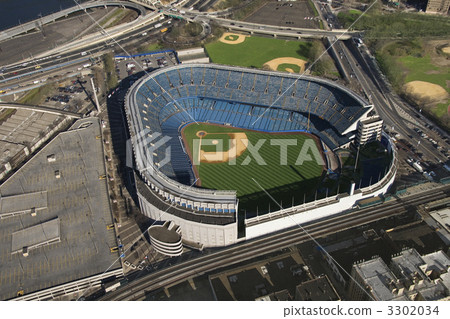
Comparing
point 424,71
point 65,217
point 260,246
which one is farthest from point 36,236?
point 424,71

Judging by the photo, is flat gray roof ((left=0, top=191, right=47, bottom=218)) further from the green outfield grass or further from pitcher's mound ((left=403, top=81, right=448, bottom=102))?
pitcher's mound ((left=403, top=81, right=448, bottom=102))

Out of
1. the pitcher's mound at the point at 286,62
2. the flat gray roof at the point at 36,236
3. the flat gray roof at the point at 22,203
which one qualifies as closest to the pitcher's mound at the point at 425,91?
the pitcher's mound at the point at 286,62

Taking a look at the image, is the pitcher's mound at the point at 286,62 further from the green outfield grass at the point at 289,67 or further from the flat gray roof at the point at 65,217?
the flat gray roof at the point at 65,217

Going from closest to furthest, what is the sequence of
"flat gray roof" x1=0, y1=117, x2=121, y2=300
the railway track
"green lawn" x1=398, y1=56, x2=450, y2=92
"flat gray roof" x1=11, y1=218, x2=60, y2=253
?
"flat gray roof" x1=0, y1=117, x2=121, y2=300, the railway track, "flat gray roof" x1=11, y1=218, x2=60, y2=253, "green lawn" x1=398, y1=56, x2=450, y2=92

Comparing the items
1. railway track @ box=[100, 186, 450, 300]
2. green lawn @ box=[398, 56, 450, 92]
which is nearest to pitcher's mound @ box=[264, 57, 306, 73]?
green lawn @ box=[398, 56, 450, 92]

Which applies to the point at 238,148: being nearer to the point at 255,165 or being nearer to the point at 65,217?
the point at 255,165

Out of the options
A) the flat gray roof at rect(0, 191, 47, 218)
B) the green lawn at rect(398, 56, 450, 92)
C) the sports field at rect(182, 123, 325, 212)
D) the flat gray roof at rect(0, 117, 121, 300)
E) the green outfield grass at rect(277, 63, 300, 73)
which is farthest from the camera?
the green outfield grass at rect(277, 63, 300, 73)
